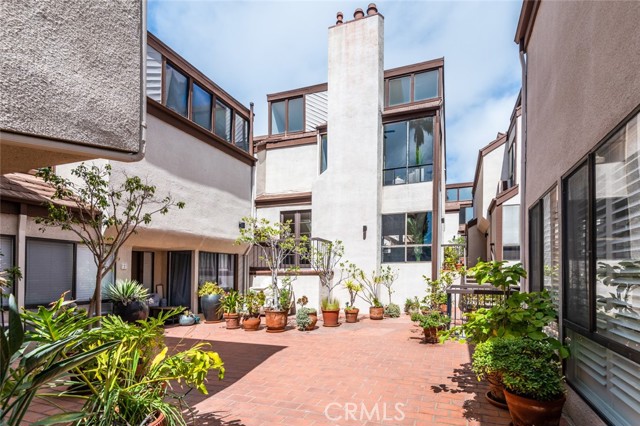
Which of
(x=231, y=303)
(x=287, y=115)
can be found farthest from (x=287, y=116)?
(x=231, y=303)

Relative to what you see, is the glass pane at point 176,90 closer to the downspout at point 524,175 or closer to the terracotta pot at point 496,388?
the downspout at point 524,175

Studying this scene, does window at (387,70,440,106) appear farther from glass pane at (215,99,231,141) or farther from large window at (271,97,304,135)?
glass pane at (215,99,231,141)

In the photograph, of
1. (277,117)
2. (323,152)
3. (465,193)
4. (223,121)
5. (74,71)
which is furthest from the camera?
(465,193)

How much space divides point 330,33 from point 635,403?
1510 cm

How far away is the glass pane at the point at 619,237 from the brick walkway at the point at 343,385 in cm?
192

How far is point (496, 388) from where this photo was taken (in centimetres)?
463

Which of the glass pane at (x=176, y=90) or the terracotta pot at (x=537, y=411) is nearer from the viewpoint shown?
the terracotta pot at (x=537, y=411)

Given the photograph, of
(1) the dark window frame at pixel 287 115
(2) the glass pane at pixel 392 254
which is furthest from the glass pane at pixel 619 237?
(1) the dark window frame at pixel 287 115

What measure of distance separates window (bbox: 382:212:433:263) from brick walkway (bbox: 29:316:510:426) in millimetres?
4958

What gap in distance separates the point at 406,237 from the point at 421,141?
3.72 metres

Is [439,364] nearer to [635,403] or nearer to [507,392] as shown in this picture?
[507,392]

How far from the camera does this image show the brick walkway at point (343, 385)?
4.38 m

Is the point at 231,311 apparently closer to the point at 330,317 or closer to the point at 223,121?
the point at 330,317

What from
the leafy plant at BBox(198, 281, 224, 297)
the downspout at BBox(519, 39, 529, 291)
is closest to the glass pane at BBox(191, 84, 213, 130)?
the leafy plant at BBox(198, 281, 224, 297)
